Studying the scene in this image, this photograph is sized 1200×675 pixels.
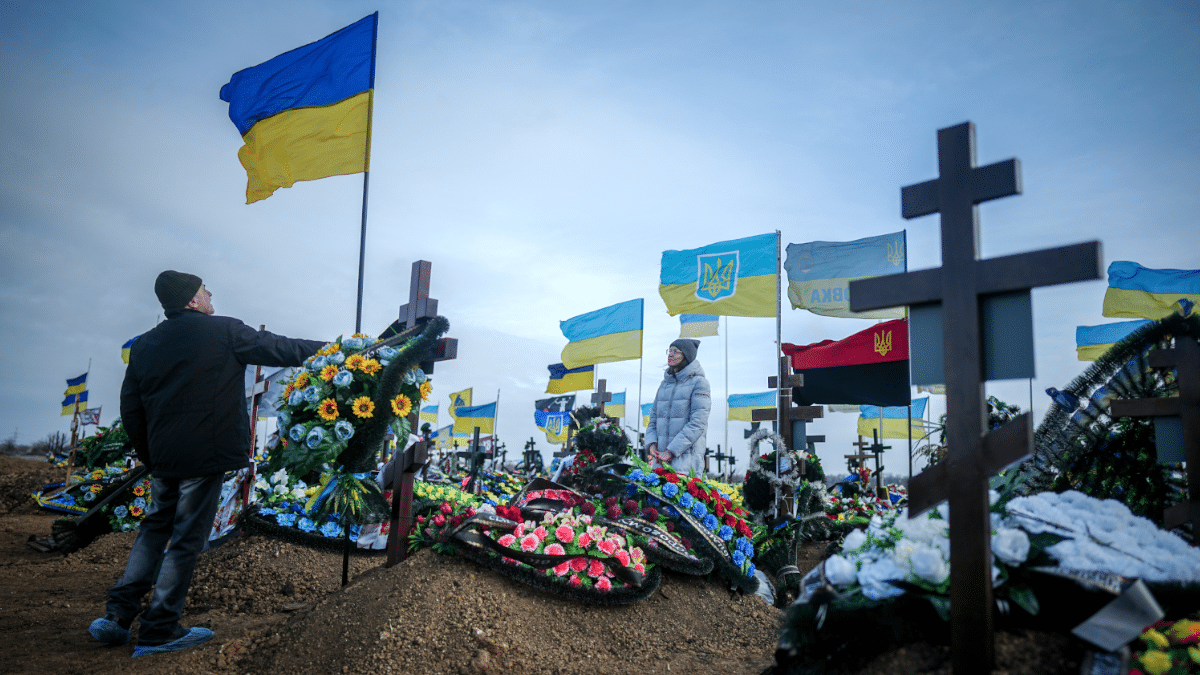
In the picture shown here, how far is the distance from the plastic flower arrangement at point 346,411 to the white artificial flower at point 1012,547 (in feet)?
9.82

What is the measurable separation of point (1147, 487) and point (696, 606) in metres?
2.48

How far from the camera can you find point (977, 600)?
1.67 meters

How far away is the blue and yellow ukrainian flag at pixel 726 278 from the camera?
8.12m

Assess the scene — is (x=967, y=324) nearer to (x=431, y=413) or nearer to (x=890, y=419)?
(x=890, y=419)

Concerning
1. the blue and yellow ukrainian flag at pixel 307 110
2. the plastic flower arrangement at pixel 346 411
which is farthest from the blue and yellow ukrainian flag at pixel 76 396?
the plastic flower arrangement at pixel 346 411

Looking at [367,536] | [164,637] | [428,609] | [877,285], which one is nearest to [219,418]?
[164,637]

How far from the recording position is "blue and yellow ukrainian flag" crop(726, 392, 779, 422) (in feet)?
64.6

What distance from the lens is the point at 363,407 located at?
3674 mm

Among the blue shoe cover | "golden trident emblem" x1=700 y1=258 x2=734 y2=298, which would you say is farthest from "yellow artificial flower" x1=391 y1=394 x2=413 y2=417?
"golden trident emblem" x1=700 y1=258 x2=734 y2=298

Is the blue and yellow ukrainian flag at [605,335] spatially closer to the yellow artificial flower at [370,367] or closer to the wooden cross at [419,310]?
the wooden cross at [419,310]

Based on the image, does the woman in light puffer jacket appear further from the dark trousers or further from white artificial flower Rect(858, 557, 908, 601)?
white artificial flower Rect(858, 557, 908, 601)

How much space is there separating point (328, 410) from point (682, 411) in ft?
11.7

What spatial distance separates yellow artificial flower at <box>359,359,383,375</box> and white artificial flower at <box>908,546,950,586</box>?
9.77 feet

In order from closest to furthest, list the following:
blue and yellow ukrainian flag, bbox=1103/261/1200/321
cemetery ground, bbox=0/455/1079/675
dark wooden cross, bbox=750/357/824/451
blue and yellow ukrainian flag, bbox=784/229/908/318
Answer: cemetery ground, bbox=0/455/1079/675
dark wooden cross, bbox=750/357/824/451
blue and yellow ukrainian flag, bbox=784/229/908/318
blue and yellow ukrainian flag, bbox=1103/261/1200/321
